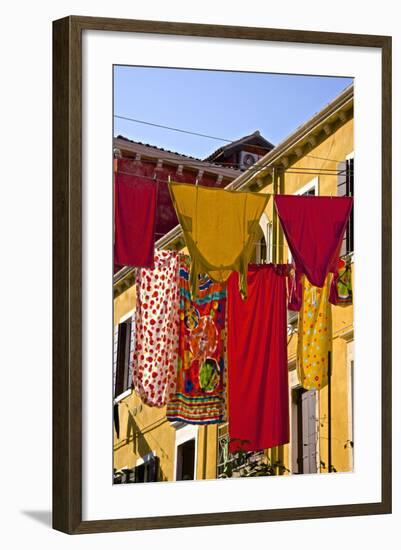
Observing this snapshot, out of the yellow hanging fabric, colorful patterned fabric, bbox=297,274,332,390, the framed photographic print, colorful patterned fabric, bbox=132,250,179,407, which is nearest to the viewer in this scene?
the framed photographic print

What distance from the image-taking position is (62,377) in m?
6.30

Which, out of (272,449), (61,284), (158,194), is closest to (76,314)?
(61,284)

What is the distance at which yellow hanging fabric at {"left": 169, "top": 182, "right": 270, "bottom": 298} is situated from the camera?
6.67 m

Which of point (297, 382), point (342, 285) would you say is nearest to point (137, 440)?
point (297, 382)

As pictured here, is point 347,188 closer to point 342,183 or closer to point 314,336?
point 342,183

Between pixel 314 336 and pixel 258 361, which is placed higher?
pixel 314 336

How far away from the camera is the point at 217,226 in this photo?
6711mm

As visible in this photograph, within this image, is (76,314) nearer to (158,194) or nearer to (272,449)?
(158,194)

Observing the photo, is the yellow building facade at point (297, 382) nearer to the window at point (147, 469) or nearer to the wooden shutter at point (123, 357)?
the window at point (147, 469)

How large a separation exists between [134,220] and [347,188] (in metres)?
1.11

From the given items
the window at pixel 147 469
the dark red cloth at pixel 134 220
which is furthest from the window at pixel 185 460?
the dark red cloth at pixel 134 220

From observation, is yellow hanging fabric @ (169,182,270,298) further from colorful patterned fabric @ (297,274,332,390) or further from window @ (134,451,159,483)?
window @ (134,451,159,483)

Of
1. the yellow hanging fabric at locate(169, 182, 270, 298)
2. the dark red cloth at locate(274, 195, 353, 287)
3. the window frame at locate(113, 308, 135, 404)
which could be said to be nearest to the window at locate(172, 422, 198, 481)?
the window frame at locate(113, 308, 135, 404)

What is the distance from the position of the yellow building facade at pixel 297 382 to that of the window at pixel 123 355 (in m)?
0.16
